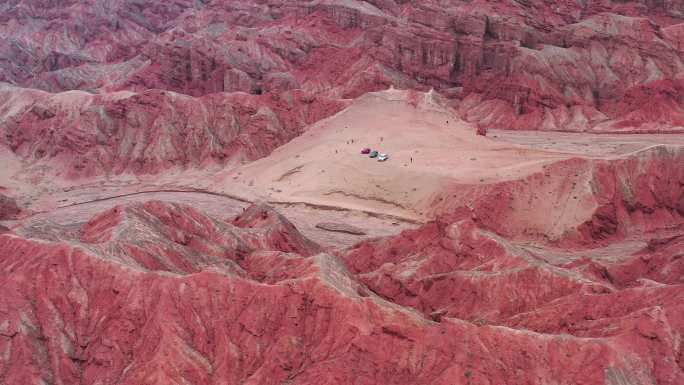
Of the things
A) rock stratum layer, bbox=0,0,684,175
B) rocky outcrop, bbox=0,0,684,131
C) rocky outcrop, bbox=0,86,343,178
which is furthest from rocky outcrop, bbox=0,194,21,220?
rocky outcrop, bbox=0,0,684,131

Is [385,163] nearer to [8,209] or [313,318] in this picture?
[8,209]

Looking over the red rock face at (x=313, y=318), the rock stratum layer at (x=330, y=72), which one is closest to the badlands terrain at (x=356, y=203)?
the red rock face at (x=313, y=318)

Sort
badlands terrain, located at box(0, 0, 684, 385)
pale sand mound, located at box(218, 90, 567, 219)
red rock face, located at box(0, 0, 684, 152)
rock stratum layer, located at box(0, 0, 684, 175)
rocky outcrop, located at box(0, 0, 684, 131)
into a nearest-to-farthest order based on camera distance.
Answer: badlands terrain, located at box(0, 0, 684, 385)
pale sand mound, located at box(218, 90, 567, 219)
rock stratum layer, located at box(0, 0, 684, 175)
red rock face, located at box(0, 0, 684, 152)
rocky outcrop, located at box(0, 0, 684, 131)

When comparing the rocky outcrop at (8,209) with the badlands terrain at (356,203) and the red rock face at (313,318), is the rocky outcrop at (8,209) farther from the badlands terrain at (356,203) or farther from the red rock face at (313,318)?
the red rock face at (313,318)

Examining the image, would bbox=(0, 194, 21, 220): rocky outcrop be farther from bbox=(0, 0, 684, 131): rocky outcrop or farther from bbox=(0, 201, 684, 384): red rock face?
bbox=(0, 0, 684, 131): rocky outcrop

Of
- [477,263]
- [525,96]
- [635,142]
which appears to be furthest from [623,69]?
[477,263]

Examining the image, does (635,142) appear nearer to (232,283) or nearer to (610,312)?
(610,312)
